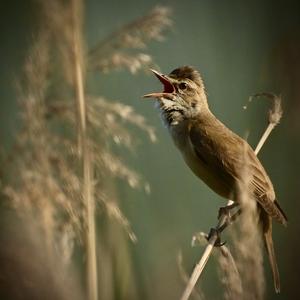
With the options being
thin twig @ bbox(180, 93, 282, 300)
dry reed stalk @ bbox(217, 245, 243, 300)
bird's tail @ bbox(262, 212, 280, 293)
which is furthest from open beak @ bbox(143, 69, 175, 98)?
dry reed stalk @ bbox(217, 245, 243, 300)

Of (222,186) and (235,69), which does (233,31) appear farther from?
(222,186)

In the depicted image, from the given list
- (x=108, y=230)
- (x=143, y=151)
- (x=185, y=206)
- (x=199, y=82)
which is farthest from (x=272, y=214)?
(x=199, y=82)

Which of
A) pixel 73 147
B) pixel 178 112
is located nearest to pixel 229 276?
pixel 73 147

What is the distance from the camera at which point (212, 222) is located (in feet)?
9.33

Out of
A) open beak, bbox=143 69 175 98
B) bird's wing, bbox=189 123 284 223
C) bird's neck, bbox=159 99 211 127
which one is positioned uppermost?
open beak, bbox=143 69 175 98

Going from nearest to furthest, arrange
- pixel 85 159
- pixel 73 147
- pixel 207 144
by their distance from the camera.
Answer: pixel 85 159 < pixel 73 147 < pixel 207 144

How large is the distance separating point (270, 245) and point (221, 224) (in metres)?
0.23

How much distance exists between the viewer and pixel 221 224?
2.52m

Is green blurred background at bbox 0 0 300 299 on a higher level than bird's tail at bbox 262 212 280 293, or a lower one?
higher

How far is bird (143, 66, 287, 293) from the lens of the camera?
262cm

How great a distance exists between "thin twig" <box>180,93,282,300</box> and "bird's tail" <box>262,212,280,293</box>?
0.62 ft

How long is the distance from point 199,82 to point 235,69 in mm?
573

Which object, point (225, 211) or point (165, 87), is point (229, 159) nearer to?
point (225, 211)

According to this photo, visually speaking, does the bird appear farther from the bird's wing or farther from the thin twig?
the thin twig
